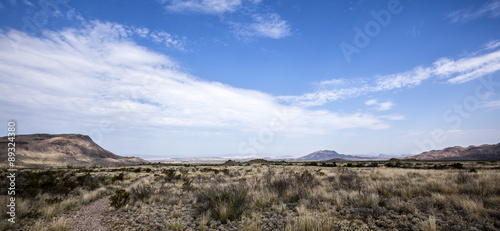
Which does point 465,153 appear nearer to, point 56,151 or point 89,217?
point 89,217

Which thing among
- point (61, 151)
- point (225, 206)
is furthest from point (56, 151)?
point (225, 206)

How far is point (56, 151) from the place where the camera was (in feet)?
272

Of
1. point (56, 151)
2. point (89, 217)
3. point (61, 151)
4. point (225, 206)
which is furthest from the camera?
point (61, 151)

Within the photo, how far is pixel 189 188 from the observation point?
12961 mm

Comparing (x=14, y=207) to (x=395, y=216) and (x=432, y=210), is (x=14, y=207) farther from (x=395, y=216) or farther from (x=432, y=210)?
(x=432, y=210)

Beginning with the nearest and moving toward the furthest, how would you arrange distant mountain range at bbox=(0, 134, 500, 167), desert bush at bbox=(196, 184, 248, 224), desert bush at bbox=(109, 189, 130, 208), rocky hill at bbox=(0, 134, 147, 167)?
desert bush at bbox=(196, 184, 248, 224), desert bush at bbox=(109, 189, 130, 208), rocky hill at bbox=(0, 134, 147, 167), distant mountain range at bbox=(0, 134, 500, 167)

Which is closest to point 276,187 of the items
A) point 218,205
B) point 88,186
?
point 218,205

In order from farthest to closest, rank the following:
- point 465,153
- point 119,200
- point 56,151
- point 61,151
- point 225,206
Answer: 1. point 465,153
2. point 61,151
3. point 56,151
4. point 119,200
5. point 225,206

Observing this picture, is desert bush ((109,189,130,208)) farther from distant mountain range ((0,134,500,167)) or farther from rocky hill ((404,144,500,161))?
rocky hill ((404,144,500,161))

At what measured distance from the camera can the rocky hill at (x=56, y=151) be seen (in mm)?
66562

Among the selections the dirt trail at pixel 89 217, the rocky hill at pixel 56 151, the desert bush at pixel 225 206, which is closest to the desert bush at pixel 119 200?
the dirt trail at pixel 89 217

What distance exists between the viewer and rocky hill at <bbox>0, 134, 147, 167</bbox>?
6656cm

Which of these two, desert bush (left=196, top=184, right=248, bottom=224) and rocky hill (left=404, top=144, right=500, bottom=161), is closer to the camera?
desert bush (left=196, top=184, right=248, bottom=224)

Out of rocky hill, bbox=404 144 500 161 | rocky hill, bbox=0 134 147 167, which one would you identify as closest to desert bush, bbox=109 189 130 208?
rocky hill, bbox=0 134 147 167
